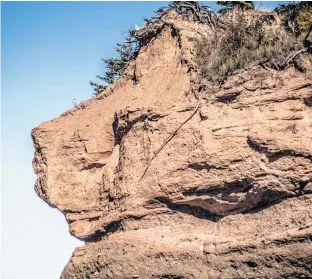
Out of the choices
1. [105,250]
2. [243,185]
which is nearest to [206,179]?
[243,185]

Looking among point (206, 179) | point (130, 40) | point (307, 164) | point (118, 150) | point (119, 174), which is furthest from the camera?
point (130, 40)

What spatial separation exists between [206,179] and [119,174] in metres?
2.30

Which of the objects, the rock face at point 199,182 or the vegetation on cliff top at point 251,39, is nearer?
the rock face at point 199,182

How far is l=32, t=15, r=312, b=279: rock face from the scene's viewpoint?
9523 millimetres

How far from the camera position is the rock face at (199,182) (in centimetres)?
952

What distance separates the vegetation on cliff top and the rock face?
27 centimetres

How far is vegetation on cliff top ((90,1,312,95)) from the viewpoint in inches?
419

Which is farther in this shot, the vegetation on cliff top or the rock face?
the vegetation on cliff top

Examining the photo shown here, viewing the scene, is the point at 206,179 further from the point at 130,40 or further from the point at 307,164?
the point at 130,40

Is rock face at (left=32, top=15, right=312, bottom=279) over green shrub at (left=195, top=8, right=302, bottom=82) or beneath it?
beneath

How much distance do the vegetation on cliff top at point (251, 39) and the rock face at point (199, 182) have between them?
272 millimetres

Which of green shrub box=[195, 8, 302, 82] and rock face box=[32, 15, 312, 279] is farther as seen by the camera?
green shrub box=[195, 8, 302, 82]

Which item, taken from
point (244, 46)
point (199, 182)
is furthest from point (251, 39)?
point (199, 182)

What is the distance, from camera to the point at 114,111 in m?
13.5
